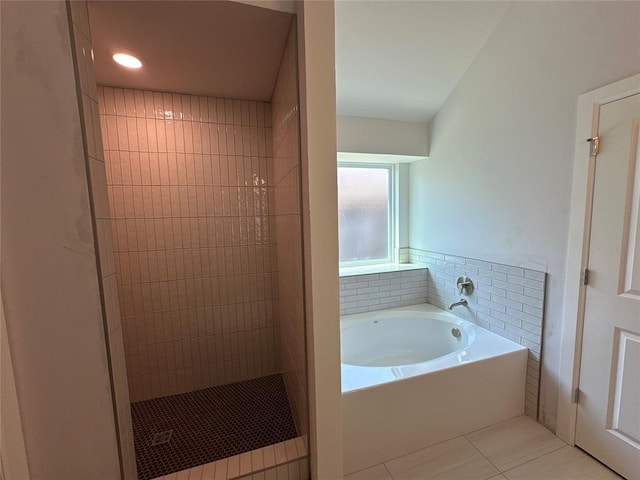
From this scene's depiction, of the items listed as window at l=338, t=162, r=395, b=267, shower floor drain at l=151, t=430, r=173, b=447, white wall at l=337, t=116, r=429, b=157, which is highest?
white wall at l=337, t=116, r=429, b=157

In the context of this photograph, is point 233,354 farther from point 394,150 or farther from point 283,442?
point 394,150

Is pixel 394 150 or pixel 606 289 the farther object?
pixel 394 150

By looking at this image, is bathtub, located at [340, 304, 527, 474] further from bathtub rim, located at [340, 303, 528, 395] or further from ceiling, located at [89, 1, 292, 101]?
ceiling, located at [89, 1, 292, 101]

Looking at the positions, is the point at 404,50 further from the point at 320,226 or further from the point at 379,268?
the point at 379,268

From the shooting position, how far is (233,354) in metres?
2.06

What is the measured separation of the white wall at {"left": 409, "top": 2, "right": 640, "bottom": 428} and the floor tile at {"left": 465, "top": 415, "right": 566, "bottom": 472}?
0.38 ft

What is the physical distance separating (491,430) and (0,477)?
2.32 metres

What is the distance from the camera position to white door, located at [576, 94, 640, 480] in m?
1.34

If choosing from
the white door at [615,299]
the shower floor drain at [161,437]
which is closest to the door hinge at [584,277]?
the white door at [615,299]

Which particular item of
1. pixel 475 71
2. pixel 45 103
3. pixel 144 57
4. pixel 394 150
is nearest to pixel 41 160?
pixel 45 103

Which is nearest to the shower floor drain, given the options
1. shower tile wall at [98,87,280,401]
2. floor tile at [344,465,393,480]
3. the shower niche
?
the shower niche

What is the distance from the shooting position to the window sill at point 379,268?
2656 mm

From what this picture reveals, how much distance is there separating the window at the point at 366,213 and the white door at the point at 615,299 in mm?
1751

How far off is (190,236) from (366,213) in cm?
180
